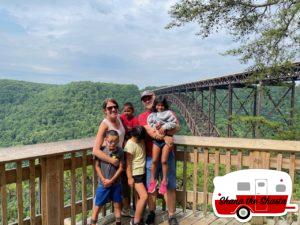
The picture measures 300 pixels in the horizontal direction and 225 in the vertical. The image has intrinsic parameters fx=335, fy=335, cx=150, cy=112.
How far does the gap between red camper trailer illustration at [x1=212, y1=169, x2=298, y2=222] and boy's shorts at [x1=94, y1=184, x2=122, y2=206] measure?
0.85m

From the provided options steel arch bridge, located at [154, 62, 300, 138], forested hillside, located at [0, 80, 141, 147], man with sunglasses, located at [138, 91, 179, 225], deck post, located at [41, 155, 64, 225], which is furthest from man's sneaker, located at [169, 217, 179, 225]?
forested hillside, located at [0, 80, 141, 147]

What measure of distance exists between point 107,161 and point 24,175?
0.67 m

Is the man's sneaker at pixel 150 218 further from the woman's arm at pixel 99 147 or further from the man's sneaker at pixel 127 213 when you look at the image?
the woman's arm at pixel 99 147

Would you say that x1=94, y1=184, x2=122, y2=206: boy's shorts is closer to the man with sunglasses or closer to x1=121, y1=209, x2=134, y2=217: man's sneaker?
the man with sunglasses

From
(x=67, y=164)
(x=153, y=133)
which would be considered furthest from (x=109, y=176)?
(x=153, y=133)

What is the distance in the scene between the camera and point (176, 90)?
34531 millimetres

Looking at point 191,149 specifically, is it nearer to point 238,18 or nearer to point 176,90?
point 238,18

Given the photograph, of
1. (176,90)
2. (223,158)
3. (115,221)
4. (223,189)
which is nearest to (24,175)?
(115,221)

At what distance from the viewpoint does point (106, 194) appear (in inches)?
115

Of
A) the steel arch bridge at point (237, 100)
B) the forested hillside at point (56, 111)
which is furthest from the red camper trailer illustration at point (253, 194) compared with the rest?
the forested hillside at point (56, 111)

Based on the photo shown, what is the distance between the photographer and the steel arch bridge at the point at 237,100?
11133mm

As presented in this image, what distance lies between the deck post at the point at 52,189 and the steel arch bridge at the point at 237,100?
7232 mm

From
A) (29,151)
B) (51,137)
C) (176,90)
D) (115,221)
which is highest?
(176,90)

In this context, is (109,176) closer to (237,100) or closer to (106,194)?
(106,194)
